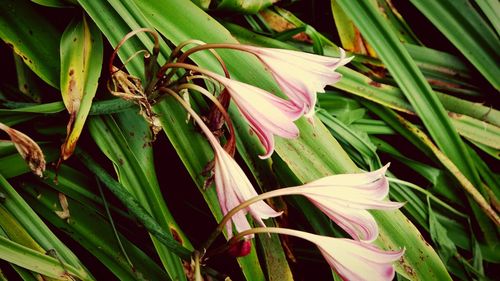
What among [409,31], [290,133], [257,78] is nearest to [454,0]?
[409,31]

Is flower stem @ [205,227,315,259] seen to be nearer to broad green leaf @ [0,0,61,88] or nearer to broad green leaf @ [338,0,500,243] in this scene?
broad green leaf @ [0,0,61,88]

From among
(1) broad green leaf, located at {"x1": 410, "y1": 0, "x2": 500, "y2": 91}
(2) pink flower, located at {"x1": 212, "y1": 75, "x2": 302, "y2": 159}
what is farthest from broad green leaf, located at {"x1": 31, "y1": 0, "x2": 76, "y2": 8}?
(1) broad green leaf, located at {"x1": 410, "y1": 0, "x2": 500, "y2": 91}

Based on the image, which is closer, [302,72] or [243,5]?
[302,72]

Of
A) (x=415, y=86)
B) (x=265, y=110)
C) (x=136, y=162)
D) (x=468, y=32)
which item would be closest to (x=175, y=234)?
(x=136, y=162)

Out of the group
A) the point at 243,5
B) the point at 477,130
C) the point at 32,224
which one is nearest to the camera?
the point at 32,224

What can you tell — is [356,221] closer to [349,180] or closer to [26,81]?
[349,180]

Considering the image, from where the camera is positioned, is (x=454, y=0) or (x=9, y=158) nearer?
(x=9, y=158)

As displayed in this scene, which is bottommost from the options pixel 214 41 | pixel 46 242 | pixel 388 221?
pixel 388 221

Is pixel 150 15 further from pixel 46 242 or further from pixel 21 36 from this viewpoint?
pixel 46 242

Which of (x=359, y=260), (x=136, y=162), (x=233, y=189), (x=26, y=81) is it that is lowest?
(x=359, y=260)
